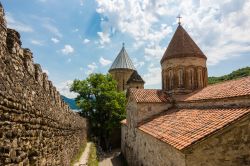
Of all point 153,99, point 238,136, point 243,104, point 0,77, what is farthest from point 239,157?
point 153,99

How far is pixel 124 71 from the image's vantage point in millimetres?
38906

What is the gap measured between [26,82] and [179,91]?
1492 centimetres

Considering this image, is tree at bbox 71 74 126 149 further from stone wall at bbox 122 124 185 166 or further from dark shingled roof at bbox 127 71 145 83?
stone wall at bbox 122 124 185 166

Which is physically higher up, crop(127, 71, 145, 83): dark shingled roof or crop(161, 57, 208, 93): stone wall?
crop(127, 71, 145, 83): dark shingled roof

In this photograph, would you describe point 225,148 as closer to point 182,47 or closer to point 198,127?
point 198,127

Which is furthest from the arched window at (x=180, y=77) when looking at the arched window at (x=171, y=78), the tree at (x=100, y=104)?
the tree at (x=100, y=104)

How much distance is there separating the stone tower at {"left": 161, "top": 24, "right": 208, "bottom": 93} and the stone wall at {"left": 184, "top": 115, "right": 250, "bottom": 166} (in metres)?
9.60

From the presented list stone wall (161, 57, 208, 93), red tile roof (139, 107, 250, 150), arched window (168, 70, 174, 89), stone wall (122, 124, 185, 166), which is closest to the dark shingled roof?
arched window (168, 70, 174, 89)

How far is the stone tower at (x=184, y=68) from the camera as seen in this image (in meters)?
17.7

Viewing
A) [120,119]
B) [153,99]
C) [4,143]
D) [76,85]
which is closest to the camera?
[4,143]

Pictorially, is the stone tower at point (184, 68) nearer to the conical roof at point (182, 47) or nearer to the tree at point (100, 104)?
the conical roof at point (182, 47)

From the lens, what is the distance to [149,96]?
1689 cm

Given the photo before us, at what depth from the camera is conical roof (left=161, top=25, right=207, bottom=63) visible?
700 inches

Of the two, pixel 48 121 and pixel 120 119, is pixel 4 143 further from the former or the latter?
pixel 120 119
